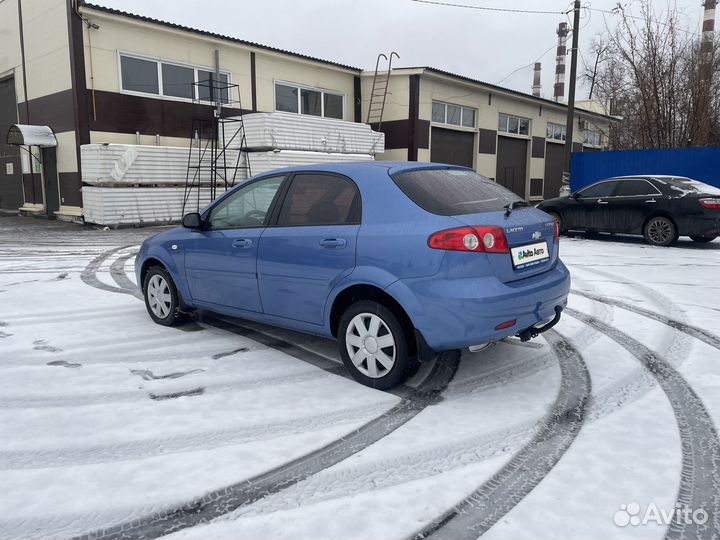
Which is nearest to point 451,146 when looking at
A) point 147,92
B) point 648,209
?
point 147,92

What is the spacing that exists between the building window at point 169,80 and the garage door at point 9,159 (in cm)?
509

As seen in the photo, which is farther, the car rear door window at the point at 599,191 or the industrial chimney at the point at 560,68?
the industrial chimney at the point at 560,68

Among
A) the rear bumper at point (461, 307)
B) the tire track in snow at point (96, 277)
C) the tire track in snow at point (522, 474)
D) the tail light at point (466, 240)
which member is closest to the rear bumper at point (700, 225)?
the tire track in snow at point (522, 474)

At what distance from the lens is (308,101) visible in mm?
19938

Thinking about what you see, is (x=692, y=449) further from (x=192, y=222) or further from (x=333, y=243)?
(x=192, y=222)

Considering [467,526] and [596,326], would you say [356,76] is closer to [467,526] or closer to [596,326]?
[596,326]

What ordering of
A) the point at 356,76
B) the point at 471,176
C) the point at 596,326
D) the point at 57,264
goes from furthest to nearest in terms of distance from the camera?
the point at 356,76 → the point at 57,264 → the point at 596,326 → the point at 471,176

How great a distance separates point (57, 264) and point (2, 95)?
1274cm

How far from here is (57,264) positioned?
357 inches

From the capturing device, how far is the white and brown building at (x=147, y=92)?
1456 centimetres

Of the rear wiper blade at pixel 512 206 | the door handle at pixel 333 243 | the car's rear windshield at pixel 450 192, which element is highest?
the car's rear windshield at pixel 450 192

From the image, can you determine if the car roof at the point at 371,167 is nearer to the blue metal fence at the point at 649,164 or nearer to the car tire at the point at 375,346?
the car tire at the point at 375,346

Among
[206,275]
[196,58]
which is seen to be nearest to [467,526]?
[206,275]

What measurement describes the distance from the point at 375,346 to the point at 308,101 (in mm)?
17520
